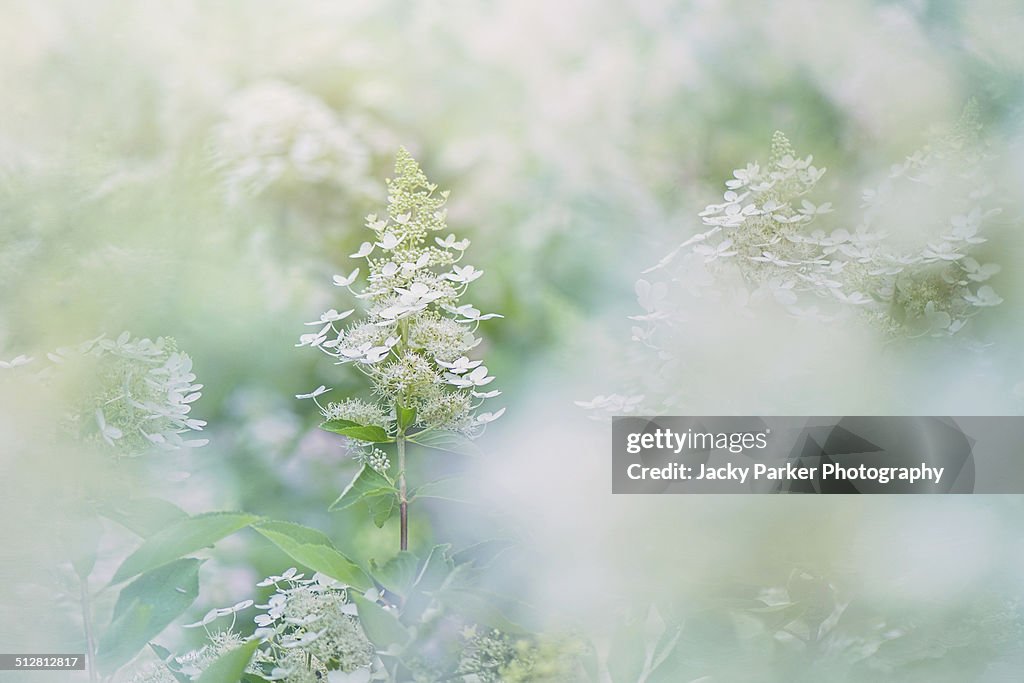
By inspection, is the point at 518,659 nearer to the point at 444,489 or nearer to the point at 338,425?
the point at 444,489

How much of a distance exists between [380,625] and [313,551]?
0.14 m

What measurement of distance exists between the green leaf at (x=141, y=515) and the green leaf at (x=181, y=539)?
0.04 ft

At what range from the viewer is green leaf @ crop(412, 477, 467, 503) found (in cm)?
125

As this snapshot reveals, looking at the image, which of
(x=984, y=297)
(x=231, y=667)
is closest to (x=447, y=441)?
(x=231, y=667)

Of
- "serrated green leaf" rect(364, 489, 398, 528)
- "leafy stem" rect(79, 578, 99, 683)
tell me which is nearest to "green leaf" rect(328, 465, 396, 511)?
"serrated green leaf" rect(364, 489, 398, 528)

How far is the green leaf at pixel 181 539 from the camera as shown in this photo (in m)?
1.21

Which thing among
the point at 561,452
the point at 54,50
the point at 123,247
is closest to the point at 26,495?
the point at 123,247

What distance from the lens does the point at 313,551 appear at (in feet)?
3.93

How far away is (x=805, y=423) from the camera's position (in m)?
1.24

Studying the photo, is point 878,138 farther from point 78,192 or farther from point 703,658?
point 78,192

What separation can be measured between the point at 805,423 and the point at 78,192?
108 centimetres

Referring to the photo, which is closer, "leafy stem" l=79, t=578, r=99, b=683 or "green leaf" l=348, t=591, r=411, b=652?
"green leaf" l=348, t=591, r=411, b=652

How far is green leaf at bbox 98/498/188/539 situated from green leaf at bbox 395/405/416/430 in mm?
335

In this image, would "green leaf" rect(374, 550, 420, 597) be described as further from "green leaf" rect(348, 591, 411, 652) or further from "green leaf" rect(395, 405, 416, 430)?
"green leaf" rect(395, 405, 416, 430)
